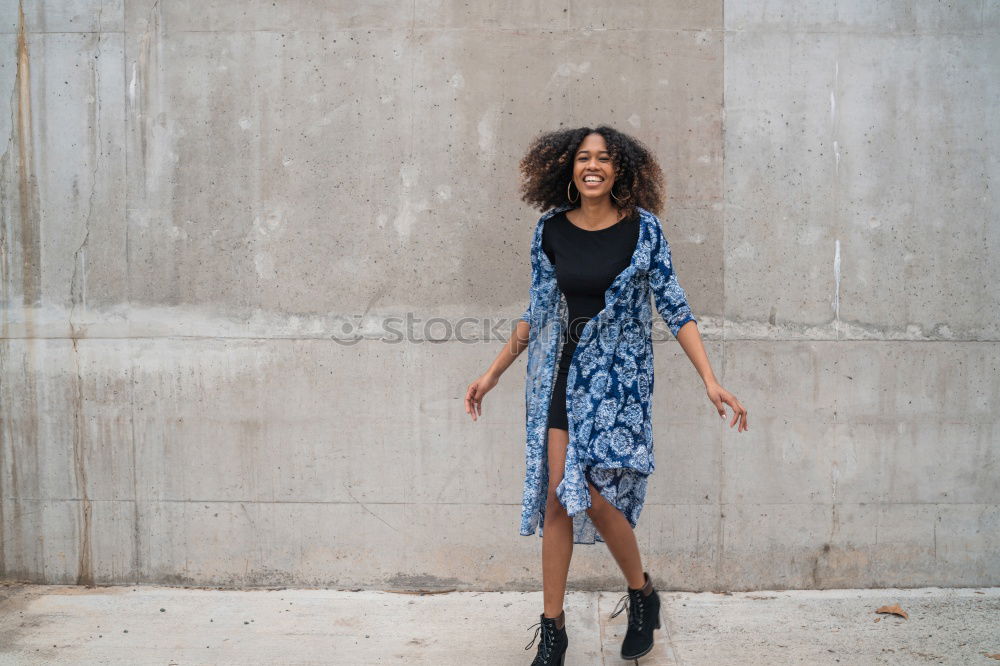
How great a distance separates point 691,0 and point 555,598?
2700mm

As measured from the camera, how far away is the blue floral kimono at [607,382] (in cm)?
317

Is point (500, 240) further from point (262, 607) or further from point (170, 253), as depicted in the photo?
point (262, 607)

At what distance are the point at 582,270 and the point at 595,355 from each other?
32 cm

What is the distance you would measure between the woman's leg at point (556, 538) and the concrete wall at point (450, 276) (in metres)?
0.86

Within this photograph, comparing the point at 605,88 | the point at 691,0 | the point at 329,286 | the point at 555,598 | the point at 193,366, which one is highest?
the point at 691,0

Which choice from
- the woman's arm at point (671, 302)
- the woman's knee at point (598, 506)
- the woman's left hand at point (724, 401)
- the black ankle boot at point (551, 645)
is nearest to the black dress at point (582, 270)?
the woman's arm at point (671, 302)

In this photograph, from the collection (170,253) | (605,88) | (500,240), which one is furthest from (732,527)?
(170,253)

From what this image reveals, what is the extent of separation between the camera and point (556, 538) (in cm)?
322

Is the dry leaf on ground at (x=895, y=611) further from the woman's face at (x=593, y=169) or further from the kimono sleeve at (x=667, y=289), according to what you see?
the woman's face at (x=593, y=169)

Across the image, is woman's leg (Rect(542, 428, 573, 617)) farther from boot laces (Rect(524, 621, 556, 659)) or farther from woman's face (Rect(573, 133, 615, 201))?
woman's face (Rect(573, 133, 615, 201))

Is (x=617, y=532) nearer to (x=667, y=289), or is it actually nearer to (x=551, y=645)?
(x=551, y=645)

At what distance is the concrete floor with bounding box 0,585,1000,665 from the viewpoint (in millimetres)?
3471

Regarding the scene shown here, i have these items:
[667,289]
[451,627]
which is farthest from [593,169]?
[451,627]

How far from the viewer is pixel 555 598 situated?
10.5ft
